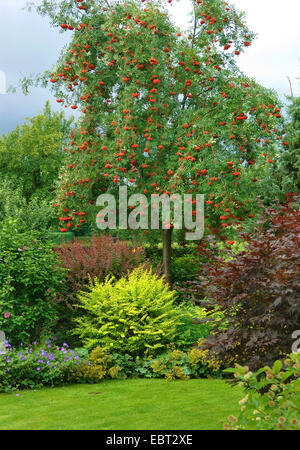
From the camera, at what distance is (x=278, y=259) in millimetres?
5340

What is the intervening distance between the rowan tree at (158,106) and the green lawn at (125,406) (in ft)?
15.7

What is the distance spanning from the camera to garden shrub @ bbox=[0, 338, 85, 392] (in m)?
7.28

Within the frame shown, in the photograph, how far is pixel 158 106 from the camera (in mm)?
11969

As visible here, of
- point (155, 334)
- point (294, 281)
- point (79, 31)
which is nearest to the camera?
point (294, 281)

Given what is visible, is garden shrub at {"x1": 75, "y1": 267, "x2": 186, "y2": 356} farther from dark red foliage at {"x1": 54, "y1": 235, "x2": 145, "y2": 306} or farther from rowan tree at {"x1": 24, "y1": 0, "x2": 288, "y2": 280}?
rowan tree at {"x1": 24, "y1": 0, "x2": 288, "y2": 280}

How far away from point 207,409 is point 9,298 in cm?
336

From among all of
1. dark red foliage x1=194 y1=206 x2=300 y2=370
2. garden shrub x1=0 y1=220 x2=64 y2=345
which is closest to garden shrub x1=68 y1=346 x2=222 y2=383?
garden shrub x1=0 y1=220 x2=64 y2=345

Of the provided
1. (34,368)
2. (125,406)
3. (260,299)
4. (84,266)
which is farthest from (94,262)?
(260,299)

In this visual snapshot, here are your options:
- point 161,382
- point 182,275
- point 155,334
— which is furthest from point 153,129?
point 161,382

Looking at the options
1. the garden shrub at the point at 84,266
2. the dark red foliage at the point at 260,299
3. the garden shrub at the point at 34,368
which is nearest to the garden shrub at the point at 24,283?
the garden shrub at the point at 34,368

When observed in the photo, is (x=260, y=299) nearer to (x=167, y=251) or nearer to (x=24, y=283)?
(x=24, y=283)

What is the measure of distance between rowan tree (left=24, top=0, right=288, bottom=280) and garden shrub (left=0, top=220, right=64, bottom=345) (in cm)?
345

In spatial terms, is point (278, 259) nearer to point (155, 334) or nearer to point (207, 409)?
point (207, 409)

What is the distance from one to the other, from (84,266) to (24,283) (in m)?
1.91
